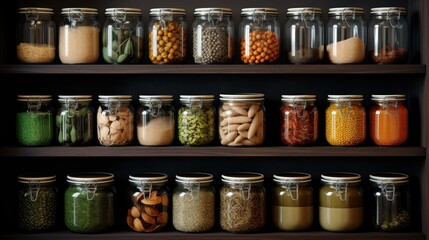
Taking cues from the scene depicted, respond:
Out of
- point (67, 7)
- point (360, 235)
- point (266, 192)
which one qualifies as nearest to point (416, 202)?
point (360, 235)

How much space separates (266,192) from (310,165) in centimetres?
21

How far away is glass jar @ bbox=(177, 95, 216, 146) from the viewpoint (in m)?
2.78

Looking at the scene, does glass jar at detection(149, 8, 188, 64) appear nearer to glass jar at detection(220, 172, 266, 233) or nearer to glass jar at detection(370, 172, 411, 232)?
glass jar at detection(220, 172, 266, 233)

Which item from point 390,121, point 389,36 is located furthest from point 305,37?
point 390,121

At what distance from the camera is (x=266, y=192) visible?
2949 mm

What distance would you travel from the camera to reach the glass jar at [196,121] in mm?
2775

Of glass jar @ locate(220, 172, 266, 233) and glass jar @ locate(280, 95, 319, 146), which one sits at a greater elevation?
glass jar @ locate(280, 95, 319, 146)

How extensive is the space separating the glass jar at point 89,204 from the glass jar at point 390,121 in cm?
101

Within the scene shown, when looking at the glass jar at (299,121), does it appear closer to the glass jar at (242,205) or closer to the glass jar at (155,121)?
the glass jar at (242,205)

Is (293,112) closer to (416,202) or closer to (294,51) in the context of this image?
(294,51)

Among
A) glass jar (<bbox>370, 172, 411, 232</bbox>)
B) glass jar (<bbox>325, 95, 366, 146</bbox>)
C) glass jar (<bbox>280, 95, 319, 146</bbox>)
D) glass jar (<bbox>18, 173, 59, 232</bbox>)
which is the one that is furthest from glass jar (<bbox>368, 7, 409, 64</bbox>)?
glass jar (<bbox>18, 173, 59, 232</bbox>)

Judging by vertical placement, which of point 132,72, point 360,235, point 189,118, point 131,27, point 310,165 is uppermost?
point 131,27

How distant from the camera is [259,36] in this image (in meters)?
2.77

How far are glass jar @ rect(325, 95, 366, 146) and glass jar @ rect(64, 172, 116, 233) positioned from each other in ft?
2.78
